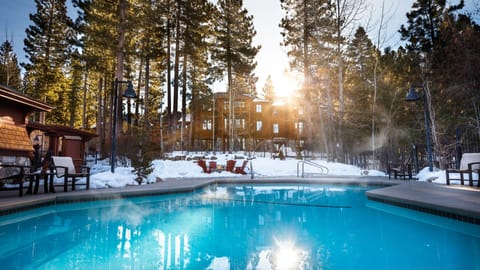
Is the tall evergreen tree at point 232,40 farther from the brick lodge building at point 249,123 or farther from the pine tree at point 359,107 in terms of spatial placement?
the pine tree at point 359,107

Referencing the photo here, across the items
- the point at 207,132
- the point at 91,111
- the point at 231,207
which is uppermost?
the point at 91,111

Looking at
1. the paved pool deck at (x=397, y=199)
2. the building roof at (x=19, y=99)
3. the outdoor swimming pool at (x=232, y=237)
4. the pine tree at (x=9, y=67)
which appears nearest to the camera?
the outdoor swimming pool at (x=232, y=237)

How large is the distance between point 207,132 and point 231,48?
12.8 meters

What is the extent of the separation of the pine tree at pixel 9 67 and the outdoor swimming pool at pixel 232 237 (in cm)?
2658

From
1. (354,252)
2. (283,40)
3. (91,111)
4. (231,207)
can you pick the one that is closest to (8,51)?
(91,111)

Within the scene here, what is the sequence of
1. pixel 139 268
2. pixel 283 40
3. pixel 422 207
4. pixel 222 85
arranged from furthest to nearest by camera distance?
pixel 222 85 < pixel 283 40 < pixel 422 207 < pixel 139 268

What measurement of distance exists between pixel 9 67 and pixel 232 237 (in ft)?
105

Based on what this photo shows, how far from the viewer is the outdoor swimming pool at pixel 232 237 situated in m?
3.46

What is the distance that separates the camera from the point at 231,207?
7219 millimetres

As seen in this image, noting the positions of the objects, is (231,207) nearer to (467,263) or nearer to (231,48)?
(467,263)

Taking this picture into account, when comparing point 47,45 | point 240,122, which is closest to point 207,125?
point 240,122

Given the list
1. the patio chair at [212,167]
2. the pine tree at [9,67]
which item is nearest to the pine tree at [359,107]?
the patio chair at [212,167]

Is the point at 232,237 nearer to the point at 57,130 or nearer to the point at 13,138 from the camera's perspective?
the point at 13,138

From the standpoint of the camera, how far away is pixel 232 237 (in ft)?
15.2
